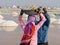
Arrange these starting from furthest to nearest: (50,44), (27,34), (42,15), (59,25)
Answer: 1. (59,25)
2. (50,44)
3. (42,15)
4. (27,34)

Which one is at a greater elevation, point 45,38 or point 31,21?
point 31,21

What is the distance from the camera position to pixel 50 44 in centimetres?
970

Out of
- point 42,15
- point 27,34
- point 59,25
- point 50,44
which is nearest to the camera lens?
point 27,34

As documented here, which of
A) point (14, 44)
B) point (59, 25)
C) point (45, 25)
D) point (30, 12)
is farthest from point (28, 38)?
point (59, 25)

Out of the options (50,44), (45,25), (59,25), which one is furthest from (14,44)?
(59,25)

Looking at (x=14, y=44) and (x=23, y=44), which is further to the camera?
(x=14, y=44)

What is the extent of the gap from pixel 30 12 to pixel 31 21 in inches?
6.6

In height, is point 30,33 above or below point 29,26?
below

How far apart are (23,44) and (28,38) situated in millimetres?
147

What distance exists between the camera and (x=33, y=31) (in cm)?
474

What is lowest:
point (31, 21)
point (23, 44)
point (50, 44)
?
point (50, 44)

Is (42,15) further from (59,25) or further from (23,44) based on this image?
(59,25)

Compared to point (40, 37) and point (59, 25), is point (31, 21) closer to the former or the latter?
point (40, 37)

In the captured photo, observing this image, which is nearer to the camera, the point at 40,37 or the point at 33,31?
A: the point at 33,31
